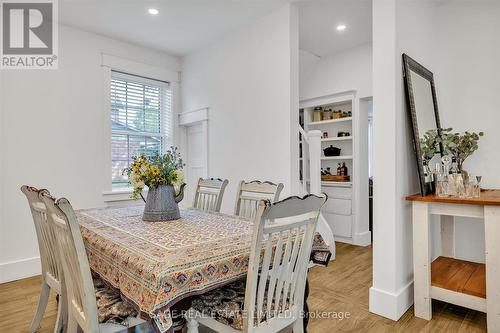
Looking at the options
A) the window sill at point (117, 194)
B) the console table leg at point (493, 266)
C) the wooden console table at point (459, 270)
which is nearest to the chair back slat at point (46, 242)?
the window sill at point (117, 194)

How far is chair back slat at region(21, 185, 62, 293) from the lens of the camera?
165cm

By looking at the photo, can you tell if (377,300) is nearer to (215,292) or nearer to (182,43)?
(215,292)

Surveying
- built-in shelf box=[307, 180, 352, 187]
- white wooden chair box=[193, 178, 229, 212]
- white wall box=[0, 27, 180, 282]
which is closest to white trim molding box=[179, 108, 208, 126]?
→ white wall box=[0, 27, 180, 282]

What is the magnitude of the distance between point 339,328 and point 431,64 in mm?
2559

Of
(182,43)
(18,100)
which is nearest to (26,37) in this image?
(18,100)

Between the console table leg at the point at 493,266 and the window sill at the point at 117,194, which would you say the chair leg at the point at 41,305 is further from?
the console table leg at the point at 493,266

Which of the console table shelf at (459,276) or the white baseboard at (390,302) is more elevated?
the console table shelf at (459,276)

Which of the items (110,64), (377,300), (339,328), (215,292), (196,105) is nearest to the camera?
(215,292)

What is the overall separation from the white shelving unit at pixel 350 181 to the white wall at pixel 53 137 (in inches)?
117

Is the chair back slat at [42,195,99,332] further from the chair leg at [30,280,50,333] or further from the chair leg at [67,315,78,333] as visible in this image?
the chair leg at [30,280,50,333]

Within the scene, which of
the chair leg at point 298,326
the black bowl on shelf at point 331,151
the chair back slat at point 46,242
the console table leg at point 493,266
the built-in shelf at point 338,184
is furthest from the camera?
the black bowl on shelf at point 331,151

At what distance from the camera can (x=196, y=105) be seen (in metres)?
4.34

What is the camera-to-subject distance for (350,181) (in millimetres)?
4395

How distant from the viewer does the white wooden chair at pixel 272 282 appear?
3.99 ft
